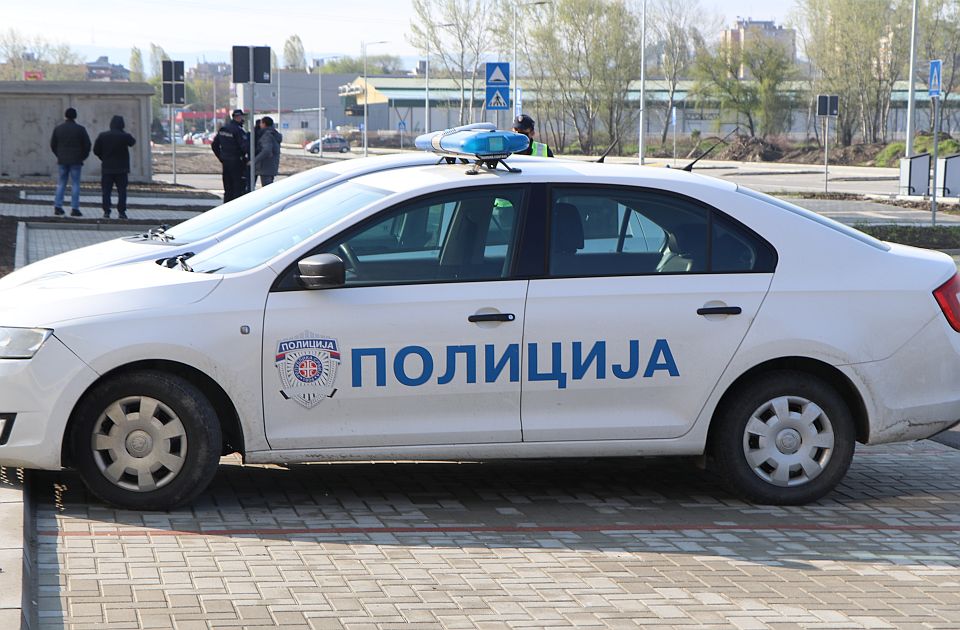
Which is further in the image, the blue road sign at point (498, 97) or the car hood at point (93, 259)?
the blue road sign at point (498, 97)

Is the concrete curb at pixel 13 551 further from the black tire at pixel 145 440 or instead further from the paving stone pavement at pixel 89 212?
the paving stone pavement at pixel 89 212

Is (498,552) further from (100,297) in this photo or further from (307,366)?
(100,297)

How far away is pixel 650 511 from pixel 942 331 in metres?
1.64

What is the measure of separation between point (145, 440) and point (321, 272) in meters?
1.05

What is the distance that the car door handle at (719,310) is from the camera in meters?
6.27

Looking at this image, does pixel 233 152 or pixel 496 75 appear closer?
pixel 496 75

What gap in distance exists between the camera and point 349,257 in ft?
20.1

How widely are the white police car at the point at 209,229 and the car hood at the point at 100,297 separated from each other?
0.42 metres

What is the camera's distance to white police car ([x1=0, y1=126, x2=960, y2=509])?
589cm

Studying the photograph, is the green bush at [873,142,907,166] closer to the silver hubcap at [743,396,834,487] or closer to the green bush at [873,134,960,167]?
the green bush at [873,134,960,167]

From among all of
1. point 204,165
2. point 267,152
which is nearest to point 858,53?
point 204,165

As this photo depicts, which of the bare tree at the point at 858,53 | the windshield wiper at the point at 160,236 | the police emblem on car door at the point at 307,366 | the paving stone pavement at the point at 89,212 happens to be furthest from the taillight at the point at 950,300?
the bare tree at the point at 858,53

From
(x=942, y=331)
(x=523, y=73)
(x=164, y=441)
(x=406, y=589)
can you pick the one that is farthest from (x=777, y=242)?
(x=523, y=73)

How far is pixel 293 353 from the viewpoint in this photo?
5945 millimetres
